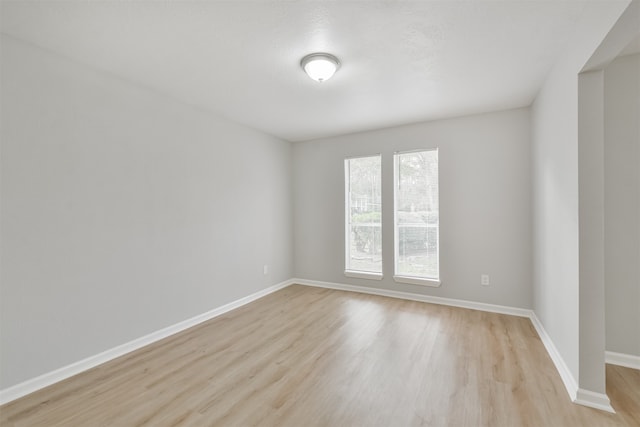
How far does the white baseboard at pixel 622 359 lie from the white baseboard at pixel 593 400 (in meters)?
0.64

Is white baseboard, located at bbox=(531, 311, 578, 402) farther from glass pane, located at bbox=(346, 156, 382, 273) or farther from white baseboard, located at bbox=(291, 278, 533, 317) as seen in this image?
glass pane, located at bbox=(346, 156, 382, 273)

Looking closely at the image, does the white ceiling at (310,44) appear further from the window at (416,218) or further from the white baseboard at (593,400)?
the white baseboard at (593,400)

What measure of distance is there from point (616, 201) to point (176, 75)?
3949mm

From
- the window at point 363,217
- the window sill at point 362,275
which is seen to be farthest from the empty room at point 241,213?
the window at point 363,217

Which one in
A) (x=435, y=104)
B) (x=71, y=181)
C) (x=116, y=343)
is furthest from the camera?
(x=435, y=104)

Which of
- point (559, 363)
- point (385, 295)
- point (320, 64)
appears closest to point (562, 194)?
point (559, 363)

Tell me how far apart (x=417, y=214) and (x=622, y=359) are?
2.44m

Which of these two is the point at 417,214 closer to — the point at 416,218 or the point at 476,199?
the point at 416,218

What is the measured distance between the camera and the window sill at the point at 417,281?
397cm

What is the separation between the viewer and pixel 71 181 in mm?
2330

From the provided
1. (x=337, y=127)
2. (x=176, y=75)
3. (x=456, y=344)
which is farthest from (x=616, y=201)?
(x=176, y=75)

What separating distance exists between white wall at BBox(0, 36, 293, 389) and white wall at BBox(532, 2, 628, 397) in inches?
140

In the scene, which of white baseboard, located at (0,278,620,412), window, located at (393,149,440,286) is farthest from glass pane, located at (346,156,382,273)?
white baseboard, located at (0,278,620,412)

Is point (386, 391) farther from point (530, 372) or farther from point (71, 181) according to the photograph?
point (71, 181)
